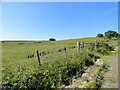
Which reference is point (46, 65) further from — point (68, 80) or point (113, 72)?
point (113, 72)

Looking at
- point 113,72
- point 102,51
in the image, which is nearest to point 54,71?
point 113,72

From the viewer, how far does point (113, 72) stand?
37.7ft

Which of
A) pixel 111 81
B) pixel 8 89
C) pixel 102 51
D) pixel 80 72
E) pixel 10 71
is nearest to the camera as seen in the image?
pixel 8 89

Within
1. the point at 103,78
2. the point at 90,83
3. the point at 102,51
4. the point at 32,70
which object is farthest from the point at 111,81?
the point at 102,51

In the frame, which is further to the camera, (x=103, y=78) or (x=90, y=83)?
(x=103, y=78)

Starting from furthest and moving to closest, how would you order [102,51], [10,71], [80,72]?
[102,51] → [80,72] → [10,71]

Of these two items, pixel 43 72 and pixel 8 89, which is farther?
pixel 43 72

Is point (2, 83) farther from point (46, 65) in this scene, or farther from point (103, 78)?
point (103, 78)

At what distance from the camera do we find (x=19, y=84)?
7.74 m

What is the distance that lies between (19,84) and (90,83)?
7.81 feet

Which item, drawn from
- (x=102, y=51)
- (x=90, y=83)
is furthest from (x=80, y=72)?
(x=102, y=51)

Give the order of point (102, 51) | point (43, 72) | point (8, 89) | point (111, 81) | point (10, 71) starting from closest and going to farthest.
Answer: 1. point (8, 89)
2. point (10, 71)
3. point (43, 72)
4. point (111, 81)
5. point (102, 51)

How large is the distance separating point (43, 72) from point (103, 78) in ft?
7.92

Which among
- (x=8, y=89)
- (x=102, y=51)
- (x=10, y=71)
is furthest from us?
(x=102, y=51)
